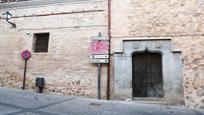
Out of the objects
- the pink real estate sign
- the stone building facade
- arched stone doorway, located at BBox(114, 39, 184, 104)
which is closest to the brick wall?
the stone building facade

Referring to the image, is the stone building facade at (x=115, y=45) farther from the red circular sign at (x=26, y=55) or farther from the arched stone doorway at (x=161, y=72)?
the red circular sign at (x=26, y=55)

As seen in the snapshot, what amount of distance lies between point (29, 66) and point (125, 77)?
14.6 ft

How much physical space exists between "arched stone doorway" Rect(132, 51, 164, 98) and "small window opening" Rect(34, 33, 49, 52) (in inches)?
164

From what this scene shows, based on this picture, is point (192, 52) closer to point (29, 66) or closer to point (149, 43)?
point (149, 43)

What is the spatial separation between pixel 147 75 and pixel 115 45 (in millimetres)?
1755

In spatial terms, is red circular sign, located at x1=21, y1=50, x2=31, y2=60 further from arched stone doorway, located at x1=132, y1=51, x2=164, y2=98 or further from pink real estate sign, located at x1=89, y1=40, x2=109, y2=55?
arched stone doorway, located at x1=132, y1=51, x2=164, y2=98

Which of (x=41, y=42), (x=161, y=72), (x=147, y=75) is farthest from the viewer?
(x=41, y=42)

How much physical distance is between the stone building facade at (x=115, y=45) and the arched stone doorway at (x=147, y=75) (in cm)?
5

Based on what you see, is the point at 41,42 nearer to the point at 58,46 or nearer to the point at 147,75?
the point at 58,46

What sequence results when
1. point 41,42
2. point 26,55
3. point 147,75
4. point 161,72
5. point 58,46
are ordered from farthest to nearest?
1. point 41,42
2. point 26,55
3. point 58,46
4. point 147,75
5. point 161,72

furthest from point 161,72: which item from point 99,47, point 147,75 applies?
point 99,47

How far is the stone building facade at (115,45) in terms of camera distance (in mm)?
6793

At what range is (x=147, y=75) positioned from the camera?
7234 millimetres

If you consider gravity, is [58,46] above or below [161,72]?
above
